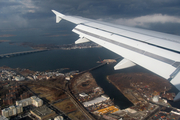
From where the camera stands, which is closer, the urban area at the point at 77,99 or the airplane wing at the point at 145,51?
the airplane wing at the point at 145,51

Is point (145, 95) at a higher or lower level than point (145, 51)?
lower

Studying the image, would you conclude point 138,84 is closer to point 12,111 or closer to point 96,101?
point 96,101

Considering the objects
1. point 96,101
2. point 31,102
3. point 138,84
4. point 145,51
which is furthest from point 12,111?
point 138,84

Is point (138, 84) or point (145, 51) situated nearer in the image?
point (145, 51)

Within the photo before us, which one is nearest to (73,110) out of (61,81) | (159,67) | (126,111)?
(126,111)

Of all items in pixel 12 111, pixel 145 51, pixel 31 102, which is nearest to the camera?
pixel 145 51

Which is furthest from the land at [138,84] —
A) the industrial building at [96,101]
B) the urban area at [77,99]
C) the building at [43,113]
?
the building at [43,113]

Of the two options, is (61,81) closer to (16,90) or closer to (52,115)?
(16,90)

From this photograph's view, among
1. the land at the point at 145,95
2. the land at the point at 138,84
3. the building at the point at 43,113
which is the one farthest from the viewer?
the land at the point at 138,84

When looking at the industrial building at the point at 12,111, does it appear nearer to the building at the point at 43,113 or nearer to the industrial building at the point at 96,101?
the building at the point at 43,113
